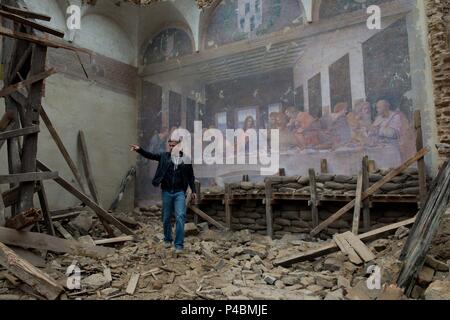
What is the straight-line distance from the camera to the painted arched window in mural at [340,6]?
6.73m

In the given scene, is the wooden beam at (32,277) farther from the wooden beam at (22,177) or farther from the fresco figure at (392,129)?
the fresco figure at (392,129)

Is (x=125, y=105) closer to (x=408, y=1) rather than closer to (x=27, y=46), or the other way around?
(x=27, y=46)

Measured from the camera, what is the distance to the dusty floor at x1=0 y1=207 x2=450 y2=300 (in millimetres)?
3291

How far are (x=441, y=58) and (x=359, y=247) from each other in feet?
12.9

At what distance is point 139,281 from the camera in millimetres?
3635

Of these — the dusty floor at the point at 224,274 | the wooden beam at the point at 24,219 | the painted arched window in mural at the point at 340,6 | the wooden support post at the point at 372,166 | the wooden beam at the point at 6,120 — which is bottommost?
the dusty floor at the point at 224,274

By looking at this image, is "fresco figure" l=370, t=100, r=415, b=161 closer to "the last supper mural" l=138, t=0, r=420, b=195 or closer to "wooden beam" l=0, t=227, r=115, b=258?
"the last supper mural" l=138, t=0, r=420, b=195

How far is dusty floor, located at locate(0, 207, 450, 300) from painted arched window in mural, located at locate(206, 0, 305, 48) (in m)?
5.31

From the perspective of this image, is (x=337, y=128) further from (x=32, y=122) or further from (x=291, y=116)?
(x=32, y=122)

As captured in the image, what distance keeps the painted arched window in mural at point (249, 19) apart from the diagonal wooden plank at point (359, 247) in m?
5.05

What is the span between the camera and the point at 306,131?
23.7 feet

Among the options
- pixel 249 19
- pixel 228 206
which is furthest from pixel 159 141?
pixel 249 19

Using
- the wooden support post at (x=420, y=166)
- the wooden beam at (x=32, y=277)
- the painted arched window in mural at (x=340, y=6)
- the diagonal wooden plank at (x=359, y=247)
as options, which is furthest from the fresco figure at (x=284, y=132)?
the wooden beam at (x=32, y=277)

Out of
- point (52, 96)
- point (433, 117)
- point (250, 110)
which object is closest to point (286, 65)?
point (250, 110)
